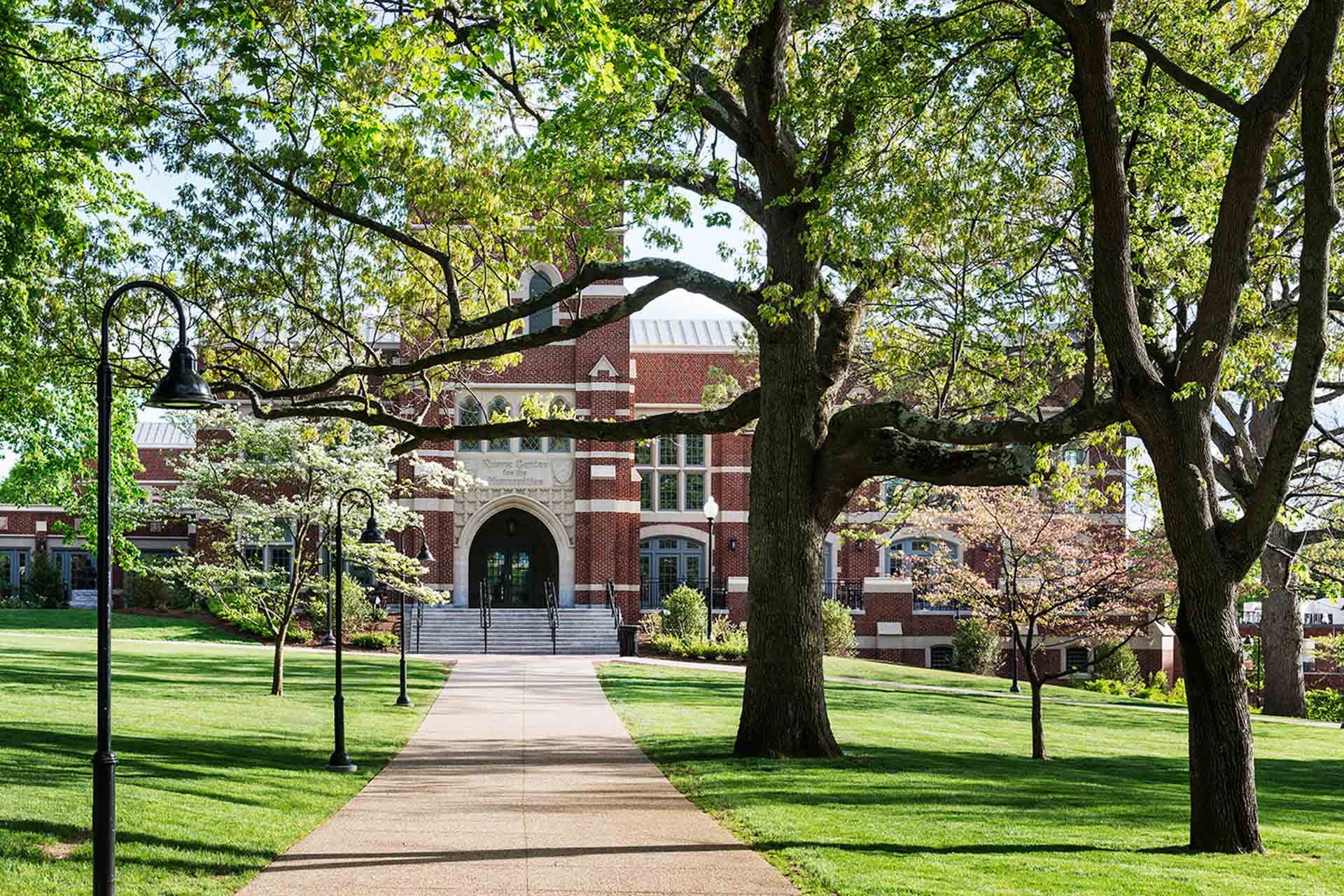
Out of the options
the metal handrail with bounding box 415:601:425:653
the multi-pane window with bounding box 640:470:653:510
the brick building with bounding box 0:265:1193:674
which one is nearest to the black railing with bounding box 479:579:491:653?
the brick building with bounding box 0:265:1193:674

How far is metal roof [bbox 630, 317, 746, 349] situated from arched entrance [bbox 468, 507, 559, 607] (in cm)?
684

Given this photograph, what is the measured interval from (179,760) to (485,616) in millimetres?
22907

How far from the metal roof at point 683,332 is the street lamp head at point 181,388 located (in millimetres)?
35333

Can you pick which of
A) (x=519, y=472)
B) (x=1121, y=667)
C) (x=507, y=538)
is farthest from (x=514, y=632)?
(x=1121, y=667)

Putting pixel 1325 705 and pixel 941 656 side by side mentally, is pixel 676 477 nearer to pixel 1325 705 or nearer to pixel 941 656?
pixel 941 656

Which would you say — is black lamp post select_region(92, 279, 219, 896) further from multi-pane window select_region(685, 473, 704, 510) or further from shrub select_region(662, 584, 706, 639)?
multi-pane window select_region(685, 473, 704, 510)

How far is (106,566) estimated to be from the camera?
7484mm

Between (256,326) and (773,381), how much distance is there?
6.82m

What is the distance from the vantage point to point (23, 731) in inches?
616

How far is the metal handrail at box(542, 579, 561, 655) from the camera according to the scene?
36219mm

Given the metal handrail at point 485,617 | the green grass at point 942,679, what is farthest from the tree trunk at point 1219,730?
the metal handrail at point 485,617

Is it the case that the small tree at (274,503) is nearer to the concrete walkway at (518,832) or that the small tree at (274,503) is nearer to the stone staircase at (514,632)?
the concrete walkway at (518,832)

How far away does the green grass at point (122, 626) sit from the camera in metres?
36.3

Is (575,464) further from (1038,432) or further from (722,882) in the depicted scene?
(722,882)
